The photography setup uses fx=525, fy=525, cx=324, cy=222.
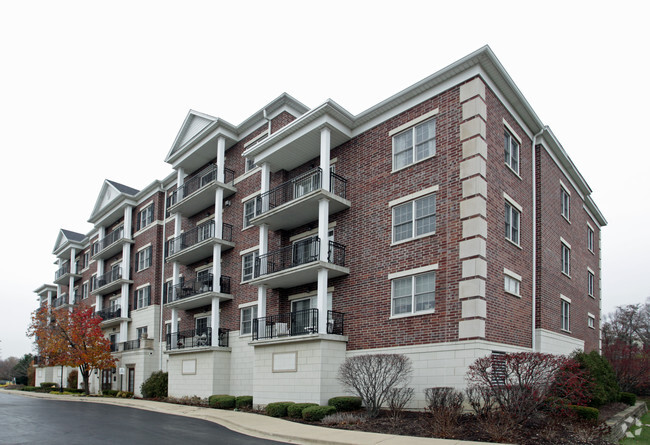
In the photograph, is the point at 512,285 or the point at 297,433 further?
the point at 512,285

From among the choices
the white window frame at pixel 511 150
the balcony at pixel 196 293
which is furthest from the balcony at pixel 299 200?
the white window frame at pixel 511 150

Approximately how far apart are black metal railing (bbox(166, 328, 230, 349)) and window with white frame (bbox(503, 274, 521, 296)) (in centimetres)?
1479

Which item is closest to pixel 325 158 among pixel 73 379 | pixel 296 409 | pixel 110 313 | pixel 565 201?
pixel 296 409

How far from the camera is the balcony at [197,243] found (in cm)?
2828

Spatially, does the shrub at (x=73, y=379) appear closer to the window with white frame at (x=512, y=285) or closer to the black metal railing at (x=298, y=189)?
the black metal railing at (x=298, y=189)

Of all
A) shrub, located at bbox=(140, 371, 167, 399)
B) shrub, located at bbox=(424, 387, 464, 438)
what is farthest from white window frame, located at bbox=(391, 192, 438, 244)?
shrub, located at bbox=(140, 371, 167, 399)

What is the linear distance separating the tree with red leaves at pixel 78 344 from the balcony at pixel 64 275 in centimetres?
1282

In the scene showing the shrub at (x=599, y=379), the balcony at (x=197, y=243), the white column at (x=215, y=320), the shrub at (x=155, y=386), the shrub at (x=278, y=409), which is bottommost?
the shrub at (x=155, y=386)

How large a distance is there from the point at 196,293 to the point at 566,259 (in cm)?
1942

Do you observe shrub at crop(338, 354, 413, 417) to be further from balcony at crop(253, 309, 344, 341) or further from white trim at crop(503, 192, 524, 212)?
white trim at crop(503, 192, 524, 212)

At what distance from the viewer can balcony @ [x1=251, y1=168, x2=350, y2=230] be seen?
21.5 m

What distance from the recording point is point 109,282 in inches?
1670

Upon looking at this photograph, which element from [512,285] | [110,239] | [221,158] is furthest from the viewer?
[110,239]

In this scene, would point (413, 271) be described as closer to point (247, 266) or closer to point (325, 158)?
point (325, 158)
